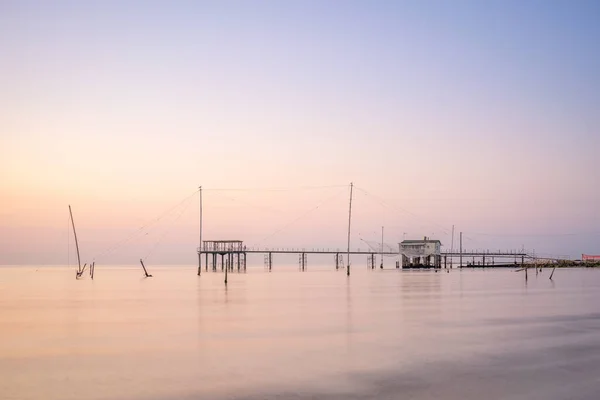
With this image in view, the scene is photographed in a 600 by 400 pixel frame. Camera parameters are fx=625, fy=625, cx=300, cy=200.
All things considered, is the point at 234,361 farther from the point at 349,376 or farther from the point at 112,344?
the point at 112,344

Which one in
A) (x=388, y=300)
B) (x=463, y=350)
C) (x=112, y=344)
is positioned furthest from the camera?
(x=388, y=300)

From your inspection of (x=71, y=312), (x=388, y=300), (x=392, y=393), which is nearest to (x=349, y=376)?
(x=392, y=393)

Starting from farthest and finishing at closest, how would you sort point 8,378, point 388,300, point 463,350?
point 388,300 → point 463,350 → point 8,378

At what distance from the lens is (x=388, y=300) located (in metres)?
47.8

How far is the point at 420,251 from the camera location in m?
148

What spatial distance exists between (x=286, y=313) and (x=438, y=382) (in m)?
20.9

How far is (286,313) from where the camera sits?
37.4 m

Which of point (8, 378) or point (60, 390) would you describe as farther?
point (8, 378)

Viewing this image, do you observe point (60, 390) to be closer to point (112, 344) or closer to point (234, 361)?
point (234, 361)

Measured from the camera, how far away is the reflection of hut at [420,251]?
146m

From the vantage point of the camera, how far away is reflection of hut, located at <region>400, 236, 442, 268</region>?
146 metres

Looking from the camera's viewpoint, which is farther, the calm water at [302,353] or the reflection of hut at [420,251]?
the reflection of hut at [420,251]

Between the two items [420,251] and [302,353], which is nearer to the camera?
[302,353]

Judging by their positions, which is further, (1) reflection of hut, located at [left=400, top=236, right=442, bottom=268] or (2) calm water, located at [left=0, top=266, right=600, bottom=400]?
(1) reflection of hut, located at [left=400, top=236, right=442, bottom=268]
